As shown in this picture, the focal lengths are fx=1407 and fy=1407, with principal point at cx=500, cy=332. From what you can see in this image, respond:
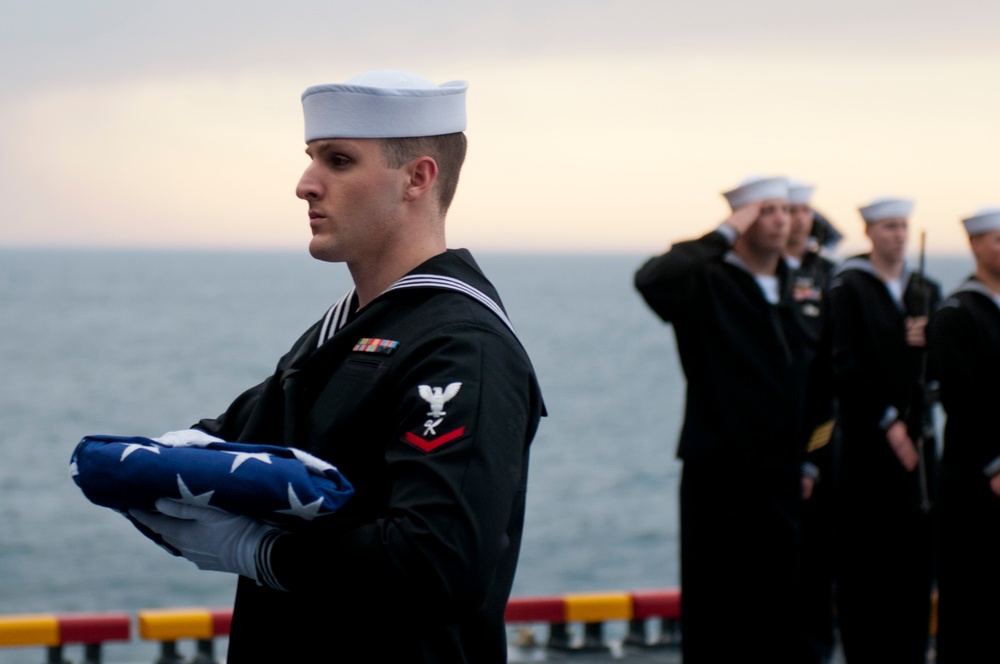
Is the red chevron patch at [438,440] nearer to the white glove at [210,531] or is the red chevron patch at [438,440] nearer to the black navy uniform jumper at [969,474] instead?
the white glove at [210,531]

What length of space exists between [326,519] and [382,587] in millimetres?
176

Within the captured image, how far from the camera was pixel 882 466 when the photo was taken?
664 centimetres

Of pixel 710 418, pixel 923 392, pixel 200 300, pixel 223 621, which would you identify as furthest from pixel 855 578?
pixel 200 300

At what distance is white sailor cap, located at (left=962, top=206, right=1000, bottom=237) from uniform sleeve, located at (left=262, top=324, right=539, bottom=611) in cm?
432

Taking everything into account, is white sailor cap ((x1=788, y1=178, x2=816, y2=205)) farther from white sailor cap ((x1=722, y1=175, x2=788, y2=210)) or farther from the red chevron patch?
the red chevron patch

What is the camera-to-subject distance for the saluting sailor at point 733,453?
19.0 feet

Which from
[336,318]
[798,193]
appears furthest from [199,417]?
[336,318]

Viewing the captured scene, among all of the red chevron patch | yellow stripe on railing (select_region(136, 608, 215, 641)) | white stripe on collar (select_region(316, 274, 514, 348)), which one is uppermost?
white stripe on collar (select_region(316, 274, 514, 348))

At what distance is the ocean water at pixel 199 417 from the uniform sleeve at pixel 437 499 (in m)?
13.5

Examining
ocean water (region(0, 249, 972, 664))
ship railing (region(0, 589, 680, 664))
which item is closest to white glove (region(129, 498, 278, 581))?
ship railing (region(0, 589, 680, 664))

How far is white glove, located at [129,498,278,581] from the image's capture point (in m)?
2.25

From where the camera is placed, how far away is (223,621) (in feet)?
19.6

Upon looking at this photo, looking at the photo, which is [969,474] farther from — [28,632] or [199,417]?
Result: [199,417]

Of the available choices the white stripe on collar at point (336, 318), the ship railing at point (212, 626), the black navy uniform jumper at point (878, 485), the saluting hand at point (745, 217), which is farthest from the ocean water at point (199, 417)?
the white stripe on collar at point (336, 318)
